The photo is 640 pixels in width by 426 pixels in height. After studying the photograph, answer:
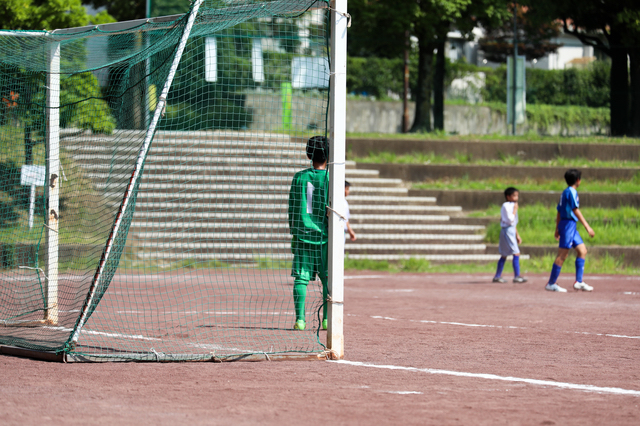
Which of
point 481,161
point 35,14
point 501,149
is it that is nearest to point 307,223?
point 35,14

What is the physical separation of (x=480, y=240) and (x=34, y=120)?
11.5 metres

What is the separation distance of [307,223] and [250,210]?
9.53m

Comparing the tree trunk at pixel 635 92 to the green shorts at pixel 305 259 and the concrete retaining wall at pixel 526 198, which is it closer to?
the concrete retaining wall at pixel 526 198

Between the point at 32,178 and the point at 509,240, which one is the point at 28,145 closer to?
the point at 32,178

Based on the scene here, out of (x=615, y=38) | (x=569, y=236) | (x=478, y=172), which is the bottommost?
(x=569, y=236)

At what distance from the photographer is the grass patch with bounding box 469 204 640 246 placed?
1738 centimetres

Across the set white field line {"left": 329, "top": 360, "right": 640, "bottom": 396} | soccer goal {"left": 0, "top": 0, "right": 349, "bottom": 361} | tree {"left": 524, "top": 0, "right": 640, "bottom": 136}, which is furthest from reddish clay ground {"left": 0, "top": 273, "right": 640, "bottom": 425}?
tree {"left": 524, "top": 0, "right": 640, "bottom": 136}

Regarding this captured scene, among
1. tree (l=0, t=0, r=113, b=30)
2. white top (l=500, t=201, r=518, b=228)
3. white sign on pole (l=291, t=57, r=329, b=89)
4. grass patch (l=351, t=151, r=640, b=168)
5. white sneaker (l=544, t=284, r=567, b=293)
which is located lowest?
white sneaker (l=544, t=284, r=567, b=293)

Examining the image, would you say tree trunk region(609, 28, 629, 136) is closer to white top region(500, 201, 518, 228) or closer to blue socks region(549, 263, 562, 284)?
white top region(500, 201, 518, 228)

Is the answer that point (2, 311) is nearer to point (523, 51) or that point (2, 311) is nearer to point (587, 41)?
point (587, 41)

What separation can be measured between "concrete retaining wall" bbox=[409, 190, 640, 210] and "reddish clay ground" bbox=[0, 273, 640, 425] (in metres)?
10.9

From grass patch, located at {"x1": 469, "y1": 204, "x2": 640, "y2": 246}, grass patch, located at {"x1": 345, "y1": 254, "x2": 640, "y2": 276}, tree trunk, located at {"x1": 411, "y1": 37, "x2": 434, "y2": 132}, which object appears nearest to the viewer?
grass patch, located at {"x1": 345, "y1": 254, "x2": 640, "y2": 276}

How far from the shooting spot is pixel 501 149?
22.1m

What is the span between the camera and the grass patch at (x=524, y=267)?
1617 centimetres
